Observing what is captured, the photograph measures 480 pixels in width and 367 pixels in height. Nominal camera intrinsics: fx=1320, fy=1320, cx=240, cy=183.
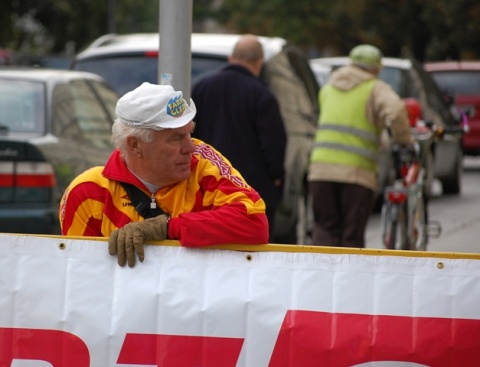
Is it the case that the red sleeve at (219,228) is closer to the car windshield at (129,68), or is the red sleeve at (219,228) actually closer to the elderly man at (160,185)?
the elderly man at (160,185)

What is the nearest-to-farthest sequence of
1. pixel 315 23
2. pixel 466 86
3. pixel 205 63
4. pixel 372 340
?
pixel 372 340, pixel 205 63, pixel 466 86, pixel 315 23

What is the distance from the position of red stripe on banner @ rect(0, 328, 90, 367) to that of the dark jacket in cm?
441

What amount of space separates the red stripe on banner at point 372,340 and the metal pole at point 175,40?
188 centimetres

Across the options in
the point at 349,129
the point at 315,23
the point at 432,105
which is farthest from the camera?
the point at 315,23

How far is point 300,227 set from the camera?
10844mm

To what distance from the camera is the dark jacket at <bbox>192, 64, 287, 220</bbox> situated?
819cm

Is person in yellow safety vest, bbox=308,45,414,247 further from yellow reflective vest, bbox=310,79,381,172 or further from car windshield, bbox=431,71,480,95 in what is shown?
car windshield, bbox=431,71,480,95

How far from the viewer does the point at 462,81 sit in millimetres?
22328

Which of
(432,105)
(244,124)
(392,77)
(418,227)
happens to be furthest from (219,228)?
(392,77)

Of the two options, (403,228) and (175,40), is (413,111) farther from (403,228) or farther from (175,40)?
(175,40)

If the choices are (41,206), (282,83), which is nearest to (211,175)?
(41,206)

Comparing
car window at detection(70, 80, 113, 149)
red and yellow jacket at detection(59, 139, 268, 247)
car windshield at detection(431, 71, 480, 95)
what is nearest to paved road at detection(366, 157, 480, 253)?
car windshield at detection(431, 71, 480, 95)

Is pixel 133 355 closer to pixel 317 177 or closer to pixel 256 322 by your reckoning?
pixel 256 322

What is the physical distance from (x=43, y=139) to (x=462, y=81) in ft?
48.9
